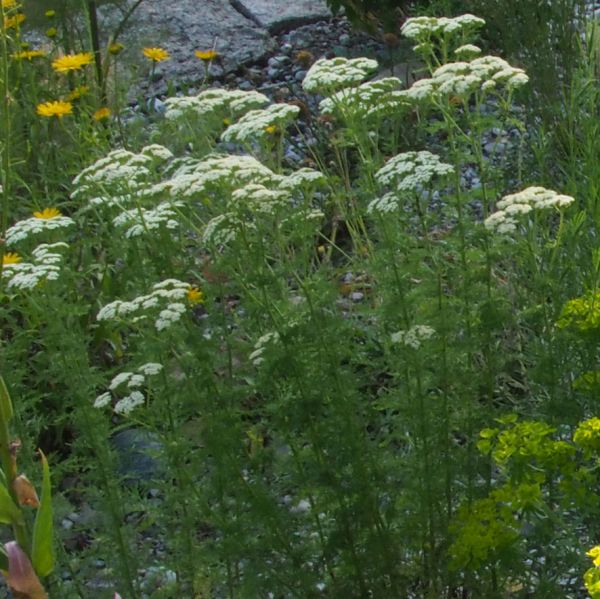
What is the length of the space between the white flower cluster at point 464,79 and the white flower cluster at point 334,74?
0.15 metres

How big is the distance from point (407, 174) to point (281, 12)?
19.5ft

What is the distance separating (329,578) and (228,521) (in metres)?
0.30

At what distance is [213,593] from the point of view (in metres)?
3.30

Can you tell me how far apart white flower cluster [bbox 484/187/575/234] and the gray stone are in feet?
19.2

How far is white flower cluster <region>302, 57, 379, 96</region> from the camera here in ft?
9.13

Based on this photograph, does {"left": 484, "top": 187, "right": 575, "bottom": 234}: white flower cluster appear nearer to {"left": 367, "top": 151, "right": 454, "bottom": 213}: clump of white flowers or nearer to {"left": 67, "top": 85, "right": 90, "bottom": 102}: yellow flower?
{"left": 367, "top": 151, "right": 454, "bottom": 213}: clump of white flowers

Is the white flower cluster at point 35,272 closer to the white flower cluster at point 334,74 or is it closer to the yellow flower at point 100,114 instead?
the white flower cluster at point 334,74

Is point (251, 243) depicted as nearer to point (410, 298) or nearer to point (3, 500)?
point (410, 298)

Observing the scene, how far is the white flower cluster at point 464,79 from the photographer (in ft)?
8.55

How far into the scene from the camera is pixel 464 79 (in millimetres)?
2621

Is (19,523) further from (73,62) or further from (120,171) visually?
(73,62)

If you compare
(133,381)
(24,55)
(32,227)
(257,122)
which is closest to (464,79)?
(257,122)

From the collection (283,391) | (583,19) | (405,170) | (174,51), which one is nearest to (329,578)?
(283,391)

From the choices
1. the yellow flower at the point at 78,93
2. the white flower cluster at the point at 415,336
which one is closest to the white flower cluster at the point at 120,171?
the white flower cluster at the point at 415,336
